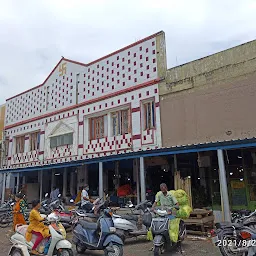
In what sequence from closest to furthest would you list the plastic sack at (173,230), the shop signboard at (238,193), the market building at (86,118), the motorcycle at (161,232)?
the motorcycle at (161,232) < the plastic sack at (173,230) < the shop signboard at (238,193) < the market building at (86,118)

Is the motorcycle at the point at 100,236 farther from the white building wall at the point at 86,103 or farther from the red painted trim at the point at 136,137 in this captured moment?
the red painted trim at the point at 136,137

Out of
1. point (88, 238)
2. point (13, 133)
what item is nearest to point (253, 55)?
point (88, 238)

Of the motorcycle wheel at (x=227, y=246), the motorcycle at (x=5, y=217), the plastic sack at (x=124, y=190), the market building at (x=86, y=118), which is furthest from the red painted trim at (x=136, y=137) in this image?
the motorcycle wheel at (x=227, y=246)

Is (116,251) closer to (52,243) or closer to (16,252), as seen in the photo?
(52,243)

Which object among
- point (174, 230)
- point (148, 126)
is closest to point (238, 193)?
point (148, 126)

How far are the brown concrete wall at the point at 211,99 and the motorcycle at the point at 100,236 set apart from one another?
20.6 ft

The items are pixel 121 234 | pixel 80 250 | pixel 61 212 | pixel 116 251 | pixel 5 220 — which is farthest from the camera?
pixel 5 220

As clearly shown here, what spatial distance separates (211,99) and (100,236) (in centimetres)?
742

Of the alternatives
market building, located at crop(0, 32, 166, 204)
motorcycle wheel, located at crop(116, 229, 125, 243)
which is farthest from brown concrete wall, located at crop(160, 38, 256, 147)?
motorcycle wheel, located at crop(116, 229, 125, 243)

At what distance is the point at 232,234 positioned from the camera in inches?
233

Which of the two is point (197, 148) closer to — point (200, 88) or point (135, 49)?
point (200, 88)

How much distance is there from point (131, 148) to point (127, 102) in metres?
2.29

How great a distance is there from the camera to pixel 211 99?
456 inches

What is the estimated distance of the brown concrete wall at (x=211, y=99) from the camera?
35.4 feet
